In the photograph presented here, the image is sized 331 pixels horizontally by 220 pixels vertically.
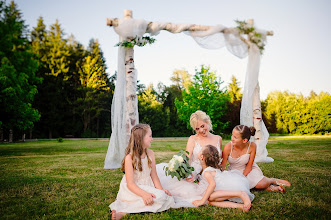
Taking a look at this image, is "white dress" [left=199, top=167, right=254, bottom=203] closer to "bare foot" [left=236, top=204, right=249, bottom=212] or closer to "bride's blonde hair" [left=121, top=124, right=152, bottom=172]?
"bare foot" [left=236, top=204, right=249, bottom=212]

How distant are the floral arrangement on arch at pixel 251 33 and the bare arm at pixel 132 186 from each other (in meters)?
5.32

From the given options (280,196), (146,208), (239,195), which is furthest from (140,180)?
(280,196)

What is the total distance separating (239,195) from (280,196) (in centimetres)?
96

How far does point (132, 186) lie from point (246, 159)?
2289mm

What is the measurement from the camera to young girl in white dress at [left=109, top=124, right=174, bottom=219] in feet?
9.90

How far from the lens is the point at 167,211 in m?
3.10

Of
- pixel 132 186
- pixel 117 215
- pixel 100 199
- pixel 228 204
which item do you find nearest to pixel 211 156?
pixel 228 204

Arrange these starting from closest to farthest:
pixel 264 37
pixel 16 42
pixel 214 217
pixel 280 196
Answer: pixel 214 217, pixel 280 196, pixel 264 37, pixel 16 42

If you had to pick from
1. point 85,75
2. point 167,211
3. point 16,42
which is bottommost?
point 167,211

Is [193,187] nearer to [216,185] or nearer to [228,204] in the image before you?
[216,185]

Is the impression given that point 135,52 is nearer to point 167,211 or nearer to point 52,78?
point 167,211

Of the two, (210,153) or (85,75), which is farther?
(85,75)

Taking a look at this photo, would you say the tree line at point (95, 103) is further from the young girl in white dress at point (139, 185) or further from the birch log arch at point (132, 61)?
the young girl in white dress at point (139, 185)

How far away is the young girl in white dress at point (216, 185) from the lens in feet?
10.7
